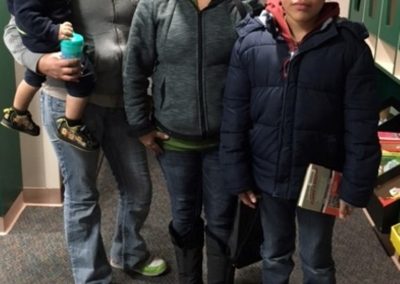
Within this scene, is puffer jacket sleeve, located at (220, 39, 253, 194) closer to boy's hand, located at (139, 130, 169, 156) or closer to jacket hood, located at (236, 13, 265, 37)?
jacket hood, located at (236, 13, 265, 37)

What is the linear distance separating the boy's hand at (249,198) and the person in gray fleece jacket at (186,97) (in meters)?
0.07

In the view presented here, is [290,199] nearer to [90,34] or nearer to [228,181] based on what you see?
[228,181]

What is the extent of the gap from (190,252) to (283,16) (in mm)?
789

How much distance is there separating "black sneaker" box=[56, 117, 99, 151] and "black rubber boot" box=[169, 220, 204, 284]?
37 centimetres

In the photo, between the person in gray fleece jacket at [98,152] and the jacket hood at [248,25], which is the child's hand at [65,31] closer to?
the person in gray fleece jacket at [98,152]

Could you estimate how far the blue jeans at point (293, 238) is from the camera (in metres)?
1.57

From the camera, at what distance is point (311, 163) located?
4.86 ft

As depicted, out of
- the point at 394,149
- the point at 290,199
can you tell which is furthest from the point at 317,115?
the point at 394,149

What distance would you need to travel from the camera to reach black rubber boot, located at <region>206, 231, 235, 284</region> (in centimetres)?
175

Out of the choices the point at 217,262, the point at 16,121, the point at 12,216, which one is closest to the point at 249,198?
the point at 217,262

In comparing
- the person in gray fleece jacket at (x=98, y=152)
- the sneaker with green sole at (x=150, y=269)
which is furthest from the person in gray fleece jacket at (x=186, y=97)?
the sneaker with green sole at (x=150, y=269)

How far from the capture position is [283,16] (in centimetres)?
144

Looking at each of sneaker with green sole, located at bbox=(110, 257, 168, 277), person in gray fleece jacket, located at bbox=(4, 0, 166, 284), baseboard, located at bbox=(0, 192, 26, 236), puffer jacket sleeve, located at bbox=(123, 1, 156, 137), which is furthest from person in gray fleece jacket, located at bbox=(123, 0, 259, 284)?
baseboard, located at bbox=(0, 192, 26, 236)

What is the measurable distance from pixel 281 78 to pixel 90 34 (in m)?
0.57
